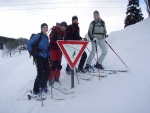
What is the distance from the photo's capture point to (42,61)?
581 centimetres

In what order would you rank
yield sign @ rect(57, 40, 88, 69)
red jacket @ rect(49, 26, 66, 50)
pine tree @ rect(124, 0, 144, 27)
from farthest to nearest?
pine tree @ rect(124, 0, 144, 27)
red jacket @ rect(49, 26, 66, 50)
yield sign @ rect(57, 40, 88, 69)

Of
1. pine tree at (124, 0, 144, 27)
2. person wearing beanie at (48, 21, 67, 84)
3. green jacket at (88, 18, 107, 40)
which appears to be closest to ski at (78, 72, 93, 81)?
person wearing beanie at (48, 21, 67, 84)

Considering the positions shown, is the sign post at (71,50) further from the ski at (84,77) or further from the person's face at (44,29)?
the ski at (84,77)

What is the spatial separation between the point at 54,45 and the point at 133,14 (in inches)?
1389

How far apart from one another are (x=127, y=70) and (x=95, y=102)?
2.48 m

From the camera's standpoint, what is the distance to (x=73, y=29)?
6887 mm

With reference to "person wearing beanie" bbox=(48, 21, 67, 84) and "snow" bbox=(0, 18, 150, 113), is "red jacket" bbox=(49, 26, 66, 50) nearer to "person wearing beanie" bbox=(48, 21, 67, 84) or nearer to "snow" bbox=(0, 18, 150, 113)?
"person wearing beanie" bbox=(48, 21, 67, 84)

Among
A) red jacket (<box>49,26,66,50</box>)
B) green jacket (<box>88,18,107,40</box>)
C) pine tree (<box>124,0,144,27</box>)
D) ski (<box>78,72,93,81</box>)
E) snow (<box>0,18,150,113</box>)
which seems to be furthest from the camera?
pine tree (<box>124,0,144,27</box>)

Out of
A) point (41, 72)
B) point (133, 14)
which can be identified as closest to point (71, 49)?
point (41, 72)

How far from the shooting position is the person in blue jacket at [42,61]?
18.9ft

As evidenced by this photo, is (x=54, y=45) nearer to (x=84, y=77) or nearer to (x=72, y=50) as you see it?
(x=72, y=50)

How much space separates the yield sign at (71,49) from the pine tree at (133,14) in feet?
115

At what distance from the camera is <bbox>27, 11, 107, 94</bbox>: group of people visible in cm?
579

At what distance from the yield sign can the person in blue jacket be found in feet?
1.42
